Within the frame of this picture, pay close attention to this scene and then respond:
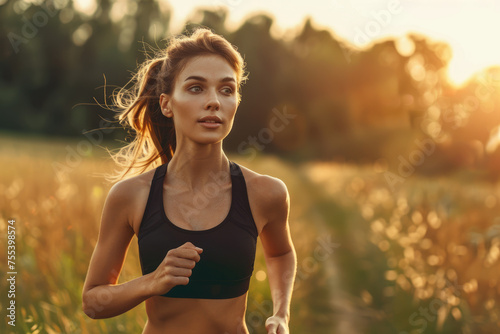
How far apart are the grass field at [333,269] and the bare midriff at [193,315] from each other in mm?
1461

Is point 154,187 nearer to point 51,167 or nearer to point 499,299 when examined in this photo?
point 499,299

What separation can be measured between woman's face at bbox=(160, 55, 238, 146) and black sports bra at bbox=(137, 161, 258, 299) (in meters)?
0.31

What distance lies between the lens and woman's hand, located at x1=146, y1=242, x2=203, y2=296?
194 cm

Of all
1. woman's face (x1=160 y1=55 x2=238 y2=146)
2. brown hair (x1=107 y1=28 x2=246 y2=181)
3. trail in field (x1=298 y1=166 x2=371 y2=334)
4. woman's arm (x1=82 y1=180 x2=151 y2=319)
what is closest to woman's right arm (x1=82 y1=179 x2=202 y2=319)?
woman's arm (x1=82 y1=180 x2=151 y2=319)

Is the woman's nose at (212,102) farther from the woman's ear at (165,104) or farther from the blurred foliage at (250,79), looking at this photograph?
the blurred foliage at (250,79)

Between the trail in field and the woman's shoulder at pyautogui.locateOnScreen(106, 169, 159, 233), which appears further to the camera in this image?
the trail in field

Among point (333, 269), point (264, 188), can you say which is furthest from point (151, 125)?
point (333, 269)

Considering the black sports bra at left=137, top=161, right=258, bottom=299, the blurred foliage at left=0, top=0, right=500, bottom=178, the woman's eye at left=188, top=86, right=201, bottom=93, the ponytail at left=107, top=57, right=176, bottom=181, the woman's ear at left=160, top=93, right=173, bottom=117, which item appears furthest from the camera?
the blurred foliage at left=0, top=0, right=500, bottom=178

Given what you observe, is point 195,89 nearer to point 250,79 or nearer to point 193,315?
point 193,315

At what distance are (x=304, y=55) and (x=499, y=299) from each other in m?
50.9

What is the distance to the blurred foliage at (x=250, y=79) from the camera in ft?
120

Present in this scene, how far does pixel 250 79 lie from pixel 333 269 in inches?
1263

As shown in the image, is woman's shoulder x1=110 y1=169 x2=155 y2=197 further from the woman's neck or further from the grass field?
the grass field

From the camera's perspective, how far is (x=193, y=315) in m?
2.20
